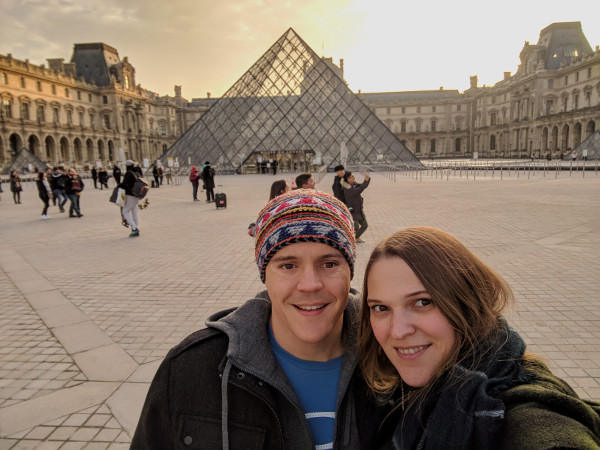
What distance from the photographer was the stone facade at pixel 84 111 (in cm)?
4431

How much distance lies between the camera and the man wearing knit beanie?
3.67ft

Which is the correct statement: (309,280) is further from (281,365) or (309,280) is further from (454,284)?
(454,284)

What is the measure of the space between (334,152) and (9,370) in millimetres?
29732

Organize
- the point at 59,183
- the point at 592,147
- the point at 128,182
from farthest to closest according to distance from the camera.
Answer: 1. the point at 592,147
2. the point at 59,183
3. the point at 128,182

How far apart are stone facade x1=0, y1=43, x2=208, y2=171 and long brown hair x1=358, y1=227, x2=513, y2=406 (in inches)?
1884

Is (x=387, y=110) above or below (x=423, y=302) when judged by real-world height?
above

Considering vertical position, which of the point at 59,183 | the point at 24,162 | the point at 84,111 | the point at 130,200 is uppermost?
the point at 84,111

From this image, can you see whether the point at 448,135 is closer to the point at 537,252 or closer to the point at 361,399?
the point at 537,252

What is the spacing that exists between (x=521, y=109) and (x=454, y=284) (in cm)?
6536

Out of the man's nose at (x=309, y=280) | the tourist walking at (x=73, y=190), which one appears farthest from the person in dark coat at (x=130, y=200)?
the man's nose at (x=309, y=280)

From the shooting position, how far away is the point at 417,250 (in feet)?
3.59

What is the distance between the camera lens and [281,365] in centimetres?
124

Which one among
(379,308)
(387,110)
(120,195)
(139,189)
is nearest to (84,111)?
(387,110)

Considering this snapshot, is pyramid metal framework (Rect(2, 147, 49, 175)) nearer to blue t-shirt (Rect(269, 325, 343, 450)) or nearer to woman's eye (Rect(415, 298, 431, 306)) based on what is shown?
blue t-shirt (Rect(269, 325, 343, 450))
